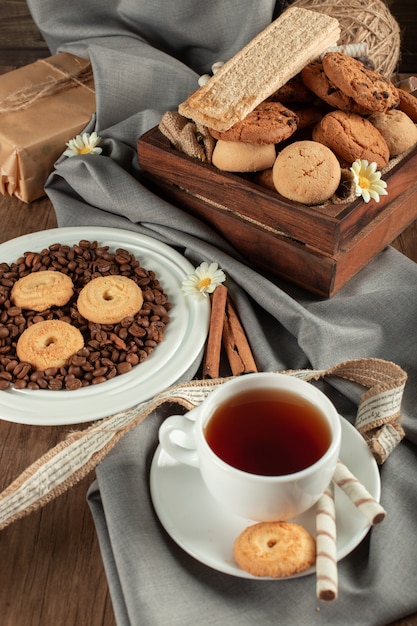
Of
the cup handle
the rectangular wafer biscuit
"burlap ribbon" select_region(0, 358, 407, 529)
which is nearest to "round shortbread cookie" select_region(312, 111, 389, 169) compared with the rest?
the rectangular wafer biscuit

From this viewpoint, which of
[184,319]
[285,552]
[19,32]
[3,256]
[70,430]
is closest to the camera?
[285,552]

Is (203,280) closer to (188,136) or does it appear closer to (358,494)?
(188,136)

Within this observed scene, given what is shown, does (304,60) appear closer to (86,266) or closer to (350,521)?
(86,266)

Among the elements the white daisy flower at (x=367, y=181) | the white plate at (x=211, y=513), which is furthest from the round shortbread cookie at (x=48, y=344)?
the white daisy flower at (x=367, y=181)

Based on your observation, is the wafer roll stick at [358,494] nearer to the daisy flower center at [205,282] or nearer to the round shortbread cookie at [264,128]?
the daisy flower center at [205,282]

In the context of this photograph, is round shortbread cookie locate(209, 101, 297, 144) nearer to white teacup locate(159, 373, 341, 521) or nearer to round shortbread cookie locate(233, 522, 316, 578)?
white teacup locate(159, 373, 341, 521)

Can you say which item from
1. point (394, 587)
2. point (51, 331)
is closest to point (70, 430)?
point (51, 331)
